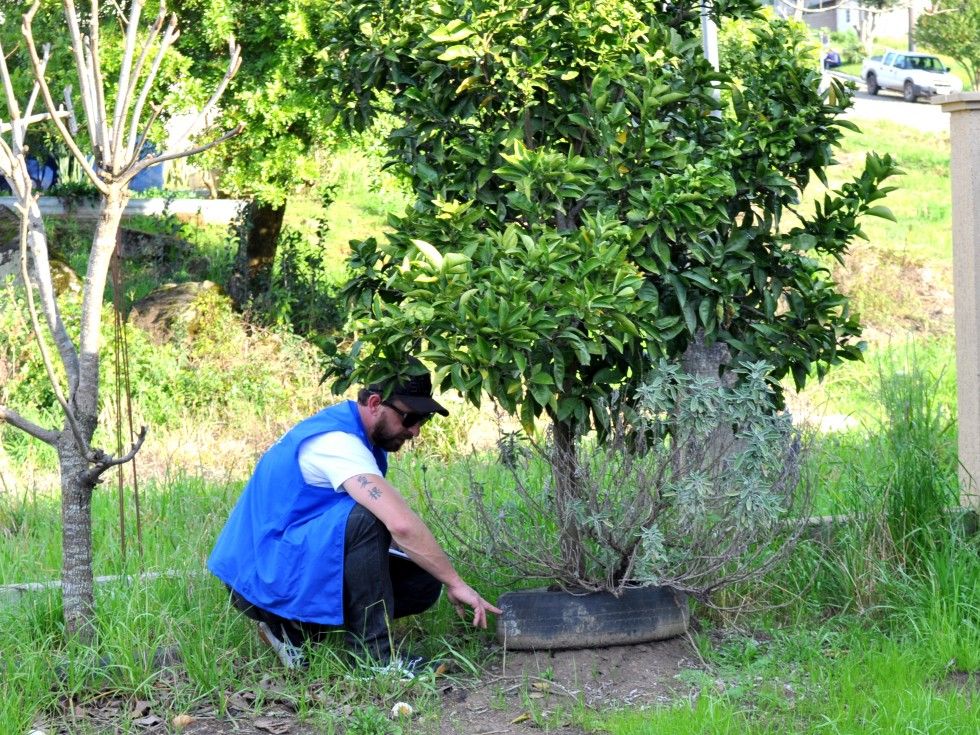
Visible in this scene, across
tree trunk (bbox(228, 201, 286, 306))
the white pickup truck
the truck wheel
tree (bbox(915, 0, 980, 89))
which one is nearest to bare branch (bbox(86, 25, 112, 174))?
tree trunk (bbox(228, 201, 286, 306))

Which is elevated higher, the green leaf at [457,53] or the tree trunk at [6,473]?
the green leaf at [457,53]

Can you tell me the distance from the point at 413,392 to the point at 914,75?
31.1 meters

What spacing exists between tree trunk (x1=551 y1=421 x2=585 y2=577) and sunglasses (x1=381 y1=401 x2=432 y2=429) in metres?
0.57

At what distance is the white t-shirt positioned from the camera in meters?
4.54

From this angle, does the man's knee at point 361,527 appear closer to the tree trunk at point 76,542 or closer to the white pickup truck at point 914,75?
the tree trunk at point 76,542

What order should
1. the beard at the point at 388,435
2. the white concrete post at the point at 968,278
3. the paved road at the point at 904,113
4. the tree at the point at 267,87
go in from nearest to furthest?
the beard at the point at 388,435 < the white concrete post at the point at 968,278 < the tree at the point at 267,87 < the paved road at the point at 904,113

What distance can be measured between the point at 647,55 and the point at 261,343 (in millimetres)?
7183

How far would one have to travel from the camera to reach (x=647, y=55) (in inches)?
179

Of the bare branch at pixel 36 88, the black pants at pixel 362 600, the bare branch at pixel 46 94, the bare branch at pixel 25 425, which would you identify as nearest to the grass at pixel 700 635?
the black pants at pixel 362 600

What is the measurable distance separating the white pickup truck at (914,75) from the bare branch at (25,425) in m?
30.8

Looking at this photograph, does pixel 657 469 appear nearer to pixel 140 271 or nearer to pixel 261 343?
pixel 261 343

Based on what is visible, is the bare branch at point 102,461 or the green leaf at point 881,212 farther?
the green leaf at point 881,212

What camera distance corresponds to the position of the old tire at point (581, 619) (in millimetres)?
4695

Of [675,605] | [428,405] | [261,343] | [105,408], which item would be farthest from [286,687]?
[261,343]
